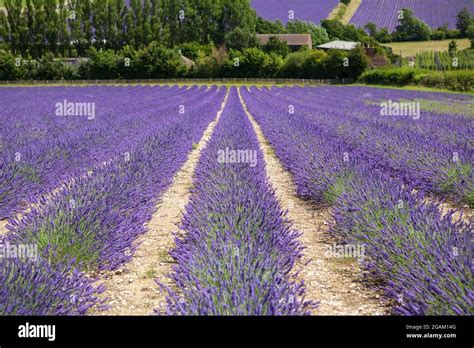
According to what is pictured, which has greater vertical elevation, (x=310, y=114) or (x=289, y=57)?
(x=289, y=57)

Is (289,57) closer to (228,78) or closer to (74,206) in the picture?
(228,78)

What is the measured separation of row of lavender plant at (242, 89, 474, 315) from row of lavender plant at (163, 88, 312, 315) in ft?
1.85

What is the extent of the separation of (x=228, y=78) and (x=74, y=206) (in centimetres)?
4721

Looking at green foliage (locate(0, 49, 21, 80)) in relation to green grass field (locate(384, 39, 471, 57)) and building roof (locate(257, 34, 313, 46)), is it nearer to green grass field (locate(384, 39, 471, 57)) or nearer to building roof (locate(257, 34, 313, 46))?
building roof (locate(257, 34, 313, 46))

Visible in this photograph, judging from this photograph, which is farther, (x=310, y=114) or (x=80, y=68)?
(x=80, y=68)

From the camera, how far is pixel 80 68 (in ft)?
157

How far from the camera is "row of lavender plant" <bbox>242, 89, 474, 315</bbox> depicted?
230 cm

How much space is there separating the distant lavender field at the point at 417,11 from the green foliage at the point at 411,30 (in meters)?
4.74

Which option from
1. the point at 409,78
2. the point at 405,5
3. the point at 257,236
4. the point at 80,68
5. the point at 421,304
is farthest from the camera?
the point at 405,5

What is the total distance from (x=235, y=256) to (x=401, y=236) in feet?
3.82

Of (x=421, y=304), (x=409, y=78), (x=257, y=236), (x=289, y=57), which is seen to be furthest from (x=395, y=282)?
(x=289, y=57)

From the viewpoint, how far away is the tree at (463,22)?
285ft

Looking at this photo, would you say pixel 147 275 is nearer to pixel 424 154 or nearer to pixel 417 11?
pixel 424 154
